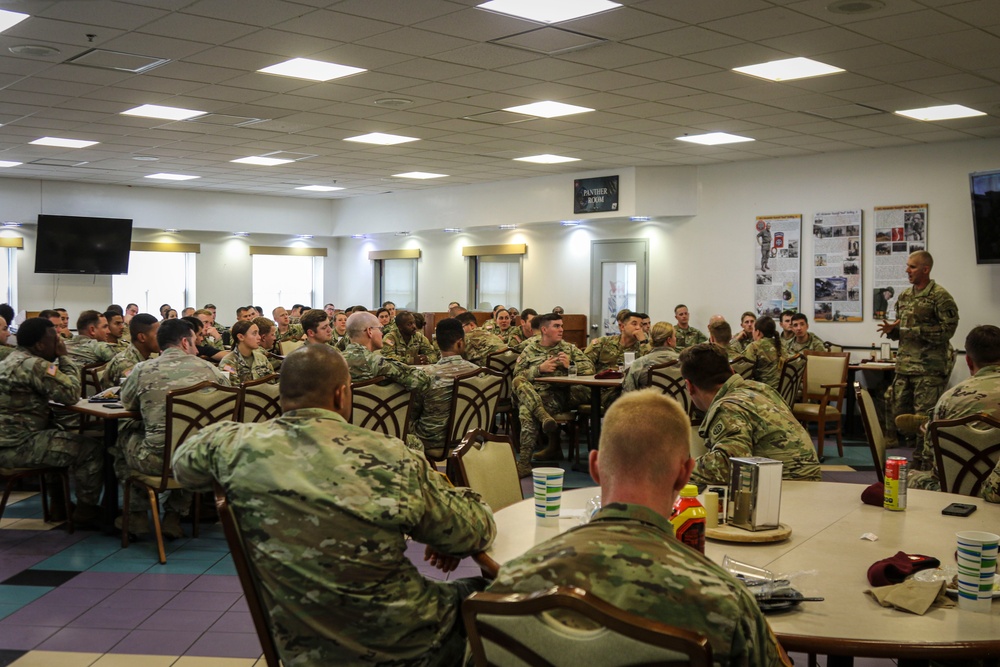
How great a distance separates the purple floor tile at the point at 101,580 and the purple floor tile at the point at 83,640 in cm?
61

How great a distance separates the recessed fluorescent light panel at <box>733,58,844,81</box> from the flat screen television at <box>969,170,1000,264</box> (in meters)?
3.39

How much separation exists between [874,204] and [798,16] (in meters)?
5.74

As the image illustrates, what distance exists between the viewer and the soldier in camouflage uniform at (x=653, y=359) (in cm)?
690

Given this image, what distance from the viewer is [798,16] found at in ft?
18.5

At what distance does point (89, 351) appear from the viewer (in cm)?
797

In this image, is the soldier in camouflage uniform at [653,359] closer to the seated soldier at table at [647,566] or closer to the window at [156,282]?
A: the seated soldier at table at [647,566]

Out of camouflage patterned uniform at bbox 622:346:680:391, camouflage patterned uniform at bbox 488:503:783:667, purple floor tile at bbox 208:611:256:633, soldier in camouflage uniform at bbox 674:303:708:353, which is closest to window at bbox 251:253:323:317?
soldier in camouflage uniform at bbox 674:303:708:353

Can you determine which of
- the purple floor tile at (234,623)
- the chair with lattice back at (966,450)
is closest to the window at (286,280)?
the purple floor tile at (234,623)

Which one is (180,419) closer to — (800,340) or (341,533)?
(341,533)

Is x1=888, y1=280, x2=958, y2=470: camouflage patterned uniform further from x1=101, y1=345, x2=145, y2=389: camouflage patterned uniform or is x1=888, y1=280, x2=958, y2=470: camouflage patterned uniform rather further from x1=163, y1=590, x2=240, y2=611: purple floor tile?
x1=101, y1=345, x2=145, y2=389: camouflage patterned uniform

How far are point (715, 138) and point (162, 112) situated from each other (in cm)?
605

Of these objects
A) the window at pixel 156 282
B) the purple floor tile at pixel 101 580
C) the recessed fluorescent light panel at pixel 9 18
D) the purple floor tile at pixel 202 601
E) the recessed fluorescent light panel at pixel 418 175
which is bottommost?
the purple floor tile at pixel 101 580

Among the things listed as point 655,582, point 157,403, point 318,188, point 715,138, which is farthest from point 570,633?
point 318,188

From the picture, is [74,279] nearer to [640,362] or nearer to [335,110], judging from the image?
[335,110]
